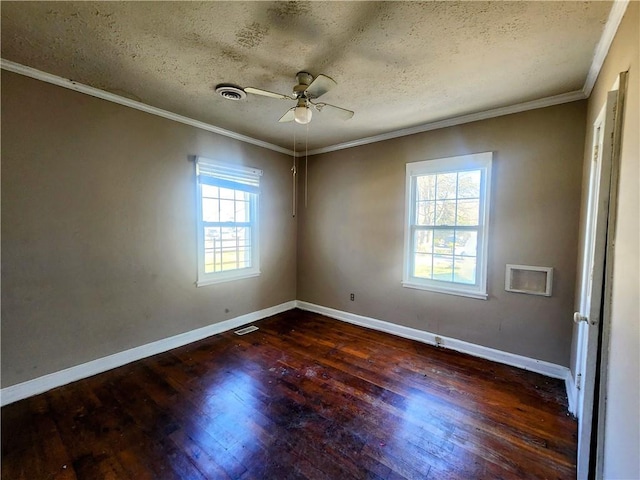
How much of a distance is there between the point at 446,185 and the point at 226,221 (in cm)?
275

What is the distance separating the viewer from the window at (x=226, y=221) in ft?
11.1

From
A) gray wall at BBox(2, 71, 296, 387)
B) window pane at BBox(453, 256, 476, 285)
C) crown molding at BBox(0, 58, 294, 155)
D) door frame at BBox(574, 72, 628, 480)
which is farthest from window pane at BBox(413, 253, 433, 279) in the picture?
crown molding at BBox(0, 58, 294, 155)

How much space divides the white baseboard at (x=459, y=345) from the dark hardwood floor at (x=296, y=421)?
10 centimetres

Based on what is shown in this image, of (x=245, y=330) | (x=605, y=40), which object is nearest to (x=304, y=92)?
(x=605, y=40)

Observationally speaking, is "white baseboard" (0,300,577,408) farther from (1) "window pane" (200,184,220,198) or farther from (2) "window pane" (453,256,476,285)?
(1) "window pane" (200,184,220,198)

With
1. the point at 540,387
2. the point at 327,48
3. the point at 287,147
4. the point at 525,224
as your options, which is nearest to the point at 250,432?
the point at 540,387

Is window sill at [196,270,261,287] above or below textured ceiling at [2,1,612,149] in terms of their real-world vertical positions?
below

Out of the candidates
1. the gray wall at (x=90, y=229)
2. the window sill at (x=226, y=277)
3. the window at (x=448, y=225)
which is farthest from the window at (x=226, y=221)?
Answer: the window at (x=448, y=225)

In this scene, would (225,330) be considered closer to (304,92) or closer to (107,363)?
(107,363)

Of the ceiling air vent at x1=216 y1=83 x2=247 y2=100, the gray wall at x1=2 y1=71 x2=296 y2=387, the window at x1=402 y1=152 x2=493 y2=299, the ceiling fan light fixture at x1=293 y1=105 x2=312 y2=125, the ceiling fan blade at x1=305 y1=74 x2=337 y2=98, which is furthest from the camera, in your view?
the window at x1=402 y1=152 x2=493 y2=299

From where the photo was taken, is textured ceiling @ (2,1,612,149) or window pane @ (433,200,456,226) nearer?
textured ceiling @ (2,1,612,149)

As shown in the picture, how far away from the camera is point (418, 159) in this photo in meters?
3.34

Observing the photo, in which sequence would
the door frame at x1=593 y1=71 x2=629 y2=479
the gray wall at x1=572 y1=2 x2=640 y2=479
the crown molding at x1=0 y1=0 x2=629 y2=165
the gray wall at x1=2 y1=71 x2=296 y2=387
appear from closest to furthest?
the gray wall at x1=572 y1=2 x2=640 y2=479
the door frame at x1=593 y1=71 x2=629 y2=479
the crown molding at x1=0 y1=0 x2=629 y2=165
the gray wall at x1=2 y1=71 x2=296 y2=387

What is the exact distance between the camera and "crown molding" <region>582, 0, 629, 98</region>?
1427 millimetres
